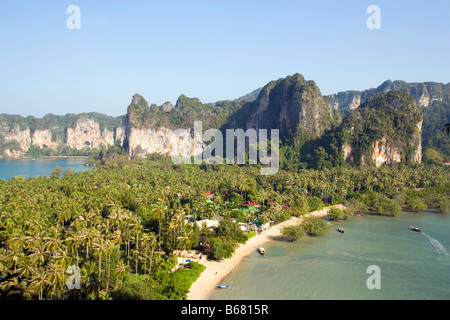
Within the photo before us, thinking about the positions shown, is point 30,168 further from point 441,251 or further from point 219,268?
point 441,251

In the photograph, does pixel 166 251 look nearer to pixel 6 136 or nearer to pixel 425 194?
pixel 425 194

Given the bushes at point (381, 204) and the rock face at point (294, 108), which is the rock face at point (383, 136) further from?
the bushes at point (381, 204)

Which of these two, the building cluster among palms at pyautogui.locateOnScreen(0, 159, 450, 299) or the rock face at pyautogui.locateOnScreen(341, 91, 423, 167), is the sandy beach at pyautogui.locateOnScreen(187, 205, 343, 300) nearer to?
the building cluster among palms at pyautogui.locateOnScreen(0, 159, 450, 299)

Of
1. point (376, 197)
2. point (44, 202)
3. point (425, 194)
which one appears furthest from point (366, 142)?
point (44, 202)

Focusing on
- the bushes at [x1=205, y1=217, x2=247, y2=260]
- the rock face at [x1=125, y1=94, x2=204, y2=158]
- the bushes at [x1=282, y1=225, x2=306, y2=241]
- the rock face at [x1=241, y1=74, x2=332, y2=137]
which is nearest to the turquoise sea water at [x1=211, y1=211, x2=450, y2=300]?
the bushes at [x1=282, y1=225, x2=306, y2=241]

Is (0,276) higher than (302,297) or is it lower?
higher
